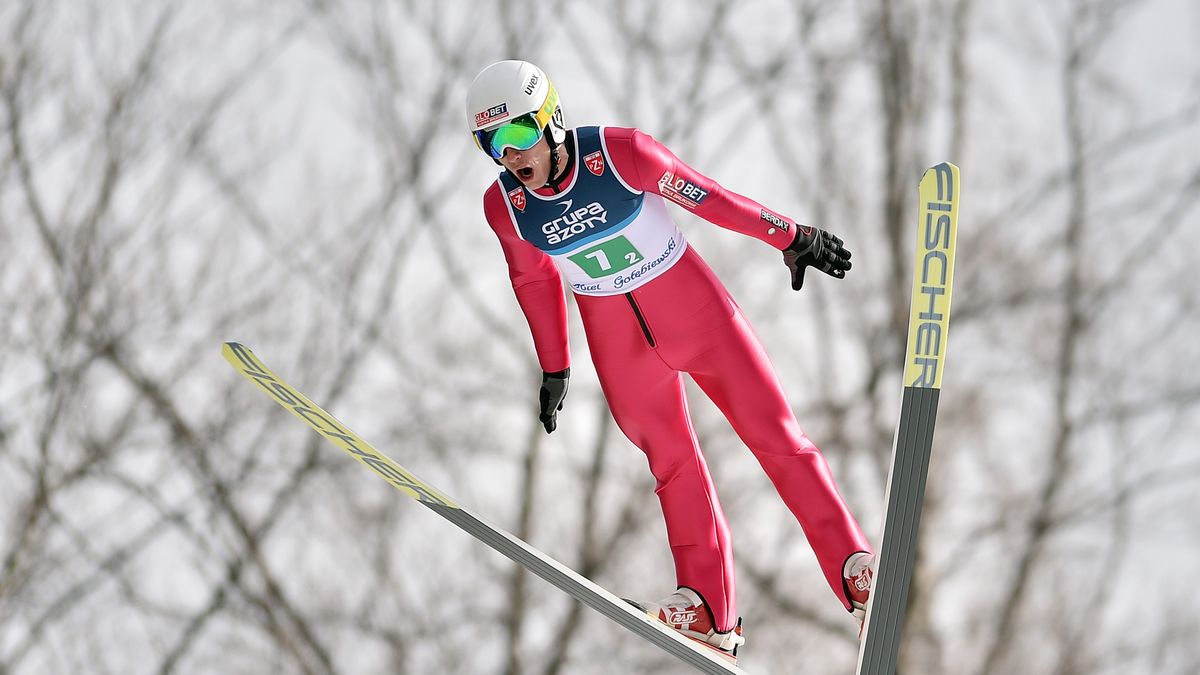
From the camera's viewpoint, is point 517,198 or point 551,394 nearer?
point 517,198

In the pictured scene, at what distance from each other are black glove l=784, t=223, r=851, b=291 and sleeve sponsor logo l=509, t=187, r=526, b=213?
29.4 inches

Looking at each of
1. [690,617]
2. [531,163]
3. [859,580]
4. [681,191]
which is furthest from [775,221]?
[690,617]

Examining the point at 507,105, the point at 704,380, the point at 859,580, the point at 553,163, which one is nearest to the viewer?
the point at 507,105

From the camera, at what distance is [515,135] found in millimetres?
3188

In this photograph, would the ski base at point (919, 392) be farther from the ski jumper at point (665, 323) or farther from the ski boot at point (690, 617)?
the ski boot at point (690, 617)

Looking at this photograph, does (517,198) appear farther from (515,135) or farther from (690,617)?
(690,617)

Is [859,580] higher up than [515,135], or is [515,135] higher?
[515,135]

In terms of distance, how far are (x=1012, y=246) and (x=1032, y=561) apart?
134 inches

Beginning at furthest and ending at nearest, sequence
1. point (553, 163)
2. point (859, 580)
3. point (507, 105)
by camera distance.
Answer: point (859, 580) < point (553, 163) < point (507, 105)

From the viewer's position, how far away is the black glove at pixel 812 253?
3.31m

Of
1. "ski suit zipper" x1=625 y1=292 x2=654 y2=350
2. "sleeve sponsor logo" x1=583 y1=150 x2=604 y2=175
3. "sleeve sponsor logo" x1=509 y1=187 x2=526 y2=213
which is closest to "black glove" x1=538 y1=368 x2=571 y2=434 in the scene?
"ski suit zipper" x1=625 y1=292 x2=654 y2=350

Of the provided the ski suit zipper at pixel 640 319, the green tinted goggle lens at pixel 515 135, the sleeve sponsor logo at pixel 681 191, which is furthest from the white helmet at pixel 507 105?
the ski suit zipper at pixel 640 319

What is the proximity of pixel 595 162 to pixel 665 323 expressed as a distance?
0.51 metres

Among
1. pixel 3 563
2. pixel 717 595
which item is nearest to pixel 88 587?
pixel 3 563
